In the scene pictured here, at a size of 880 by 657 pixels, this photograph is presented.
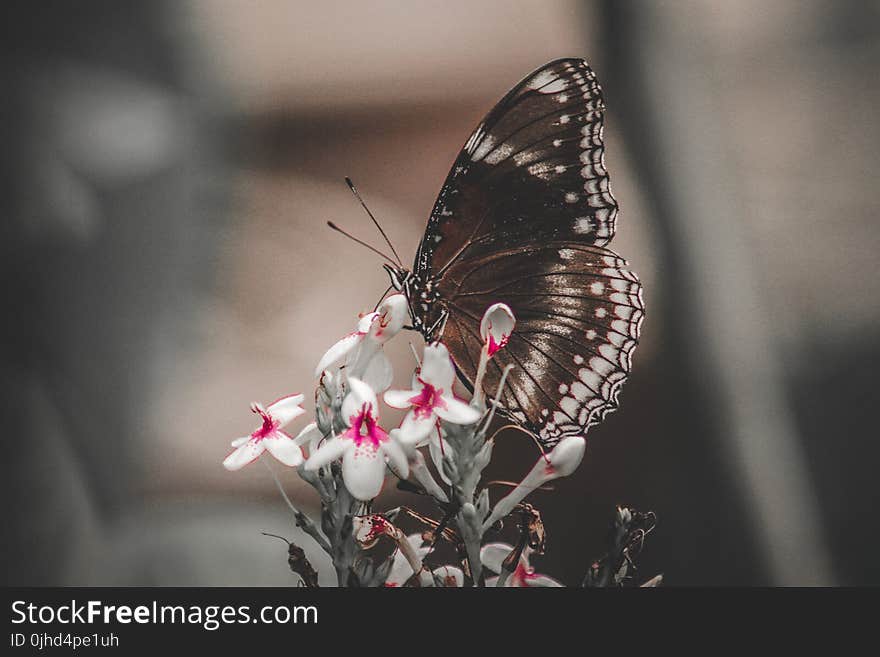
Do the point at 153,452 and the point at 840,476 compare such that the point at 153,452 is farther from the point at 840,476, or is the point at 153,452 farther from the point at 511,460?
the point at 840,476

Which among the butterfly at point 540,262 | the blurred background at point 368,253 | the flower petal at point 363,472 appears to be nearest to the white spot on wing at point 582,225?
the butterfly at point 540,262

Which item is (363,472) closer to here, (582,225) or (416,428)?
(416,428)

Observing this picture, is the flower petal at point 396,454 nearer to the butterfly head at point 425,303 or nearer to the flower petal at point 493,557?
the flower petal at point 493,557

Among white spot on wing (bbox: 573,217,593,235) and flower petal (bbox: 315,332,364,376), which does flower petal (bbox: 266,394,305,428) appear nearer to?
flower petal (bbox: 315,332,364,376)

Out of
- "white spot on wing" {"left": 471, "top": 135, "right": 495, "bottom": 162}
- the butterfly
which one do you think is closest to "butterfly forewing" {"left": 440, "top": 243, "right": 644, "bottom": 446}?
the butterfly

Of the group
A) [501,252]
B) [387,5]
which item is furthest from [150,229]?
[501,252]

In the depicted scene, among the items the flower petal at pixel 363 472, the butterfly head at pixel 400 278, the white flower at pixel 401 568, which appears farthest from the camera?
the butterfly head at pixel 400 278
